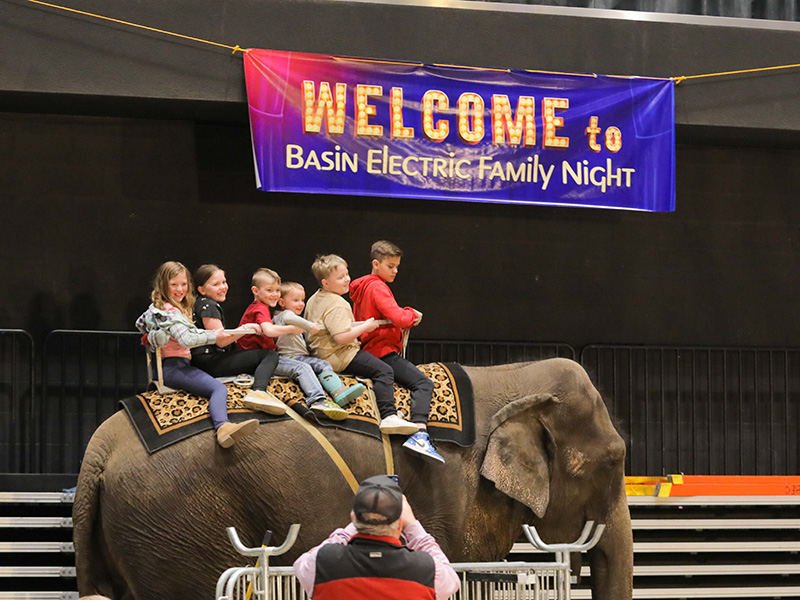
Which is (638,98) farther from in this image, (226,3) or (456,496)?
(456,496)

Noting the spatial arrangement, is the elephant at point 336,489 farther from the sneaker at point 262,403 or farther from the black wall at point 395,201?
the black wall at point 395,201

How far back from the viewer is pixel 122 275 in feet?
31.2

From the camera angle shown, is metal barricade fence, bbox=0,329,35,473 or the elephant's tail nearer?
the elephant's tail

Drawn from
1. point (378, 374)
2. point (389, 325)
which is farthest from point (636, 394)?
point (378, 374)

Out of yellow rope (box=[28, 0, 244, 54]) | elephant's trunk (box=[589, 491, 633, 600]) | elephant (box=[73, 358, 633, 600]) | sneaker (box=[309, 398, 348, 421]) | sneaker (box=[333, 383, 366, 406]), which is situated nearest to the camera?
elephant (box=[73, 358, 633, 600])

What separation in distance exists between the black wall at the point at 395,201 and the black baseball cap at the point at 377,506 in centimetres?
499

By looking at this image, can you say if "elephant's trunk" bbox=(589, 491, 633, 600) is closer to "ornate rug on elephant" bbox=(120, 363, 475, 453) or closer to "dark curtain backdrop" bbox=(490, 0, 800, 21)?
"ornate rug on elephant" bbox=(120, 363, 475, 453)

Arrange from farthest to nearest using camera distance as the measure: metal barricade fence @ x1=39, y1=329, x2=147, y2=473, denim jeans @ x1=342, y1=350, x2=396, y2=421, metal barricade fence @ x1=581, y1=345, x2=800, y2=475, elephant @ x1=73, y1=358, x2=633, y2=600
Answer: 1. metal barricade fence @ x1=581, y1=345, x2=800, y2=475
2. metal barricade fence @ x1=39, y1=329, x2=147, y2=473
3. denim jeans @ x1=342, y1=350, x2=396, y2=421
4. elephant @ x1=73, y1=358, x2=633, y2=600

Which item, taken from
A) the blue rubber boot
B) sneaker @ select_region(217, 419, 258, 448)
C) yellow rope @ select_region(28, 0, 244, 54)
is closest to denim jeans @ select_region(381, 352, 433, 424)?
the blue rubber boot

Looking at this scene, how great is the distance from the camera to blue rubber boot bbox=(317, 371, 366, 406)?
6.14 m

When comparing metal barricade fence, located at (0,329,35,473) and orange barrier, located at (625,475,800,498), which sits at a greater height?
metal barricade fence, located at (0,329,35,473)

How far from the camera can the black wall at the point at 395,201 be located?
26.9ft

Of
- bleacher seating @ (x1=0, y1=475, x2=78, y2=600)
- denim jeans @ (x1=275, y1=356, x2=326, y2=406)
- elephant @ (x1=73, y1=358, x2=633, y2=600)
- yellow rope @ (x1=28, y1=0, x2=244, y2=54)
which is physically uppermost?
yellow rope @ (x1=28, y1=0, x2=244, y2=54)

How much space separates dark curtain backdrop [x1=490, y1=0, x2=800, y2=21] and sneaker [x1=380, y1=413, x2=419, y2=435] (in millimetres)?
4847
